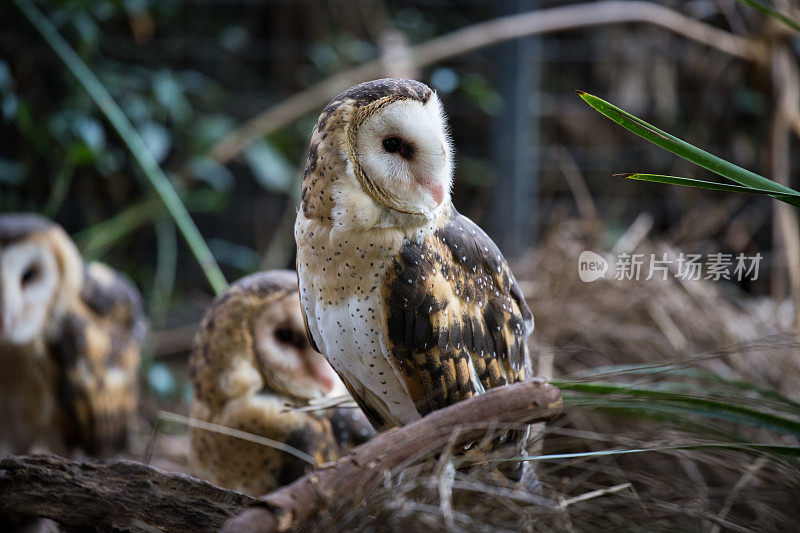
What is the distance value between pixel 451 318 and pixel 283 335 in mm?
429

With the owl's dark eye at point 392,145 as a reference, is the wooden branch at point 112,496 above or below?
below

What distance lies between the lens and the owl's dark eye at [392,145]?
77 centimetres

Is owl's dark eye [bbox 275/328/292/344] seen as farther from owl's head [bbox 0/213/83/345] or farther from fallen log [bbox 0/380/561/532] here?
owl's head [bbox 0/213/83/345]

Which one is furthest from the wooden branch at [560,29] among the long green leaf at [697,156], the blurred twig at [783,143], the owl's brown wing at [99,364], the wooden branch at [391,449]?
the wooden branch at [391,449]

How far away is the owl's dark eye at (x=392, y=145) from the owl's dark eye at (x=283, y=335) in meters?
0.47

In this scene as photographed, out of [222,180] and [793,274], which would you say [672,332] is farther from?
[222,180]

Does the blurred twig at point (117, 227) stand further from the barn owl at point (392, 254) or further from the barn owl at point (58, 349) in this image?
the barn owl at point (392, 254)

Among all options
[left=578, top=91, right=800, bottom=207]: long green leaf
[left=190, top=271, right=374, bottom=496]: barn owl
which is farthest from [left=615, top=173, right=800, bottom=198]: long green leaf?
[left=190, top=271, right=374, bottom=496]: barn owl

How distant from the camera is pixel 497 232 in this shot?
2453 millimetres

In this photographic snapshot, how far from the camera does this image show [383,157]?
77cm

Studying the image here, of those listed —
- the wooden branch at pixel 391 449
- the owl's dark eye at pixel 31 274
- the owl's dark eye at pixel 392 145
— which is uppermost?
the owl's dark eye at pixel 392 145

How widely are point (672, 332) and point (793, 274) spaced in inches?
13.2

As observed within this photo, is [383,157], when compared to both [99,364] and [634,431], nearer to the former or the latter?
[634,431]

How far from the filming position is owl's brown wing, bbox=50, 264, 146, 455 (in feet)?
5.21
